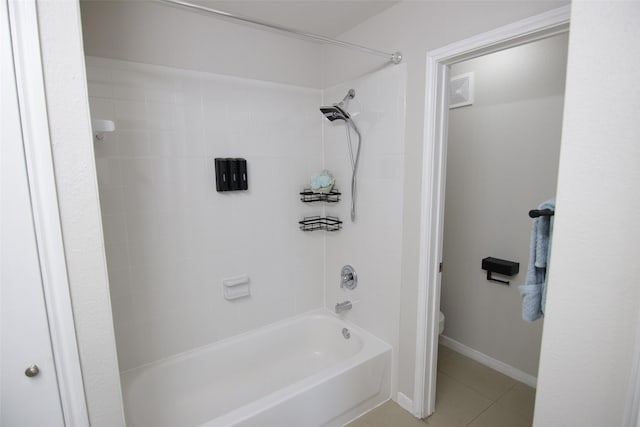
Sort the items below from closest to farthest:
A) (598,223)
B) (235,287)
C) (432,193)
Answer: (598,223) → (432,193) → (235,287)

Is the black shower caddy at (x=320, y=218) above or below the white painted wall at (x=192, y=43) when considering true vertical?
below

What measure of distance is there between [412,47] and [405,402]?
220 cm

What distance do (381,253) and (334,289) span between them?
2.16ft

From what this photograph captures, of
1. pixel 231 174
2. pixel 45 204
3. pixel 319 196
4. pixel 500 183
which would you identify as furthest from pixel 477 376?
pixel 45 204

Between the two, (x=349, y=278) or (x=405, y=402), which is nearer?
(x=405, y=402)

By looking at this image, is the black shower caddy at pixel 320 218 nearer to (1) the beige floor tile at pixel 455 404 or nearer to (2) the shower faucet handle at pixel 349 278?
(2) the shower faucet handle at pixel 349 278

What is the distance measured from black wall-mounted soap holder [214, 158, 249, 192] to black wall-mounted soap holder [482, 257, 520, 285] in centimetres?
190

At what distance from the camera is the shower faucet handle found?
2322 millimetres

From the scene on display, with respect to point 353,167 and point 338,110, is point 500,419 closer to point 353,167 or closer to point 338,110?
point 353,167

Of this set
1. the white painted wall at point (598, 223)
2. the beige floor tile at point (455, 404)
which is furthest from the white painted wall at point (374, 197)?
the white painted wall at point (598, 223)

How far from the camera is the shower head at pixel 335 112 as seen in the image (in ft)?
6.85

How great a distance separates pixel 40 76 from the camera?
811 mm

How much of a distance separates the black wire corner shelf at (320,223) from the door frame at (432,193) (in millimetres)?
784

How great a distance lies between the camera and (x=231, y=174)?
80.9 inches
